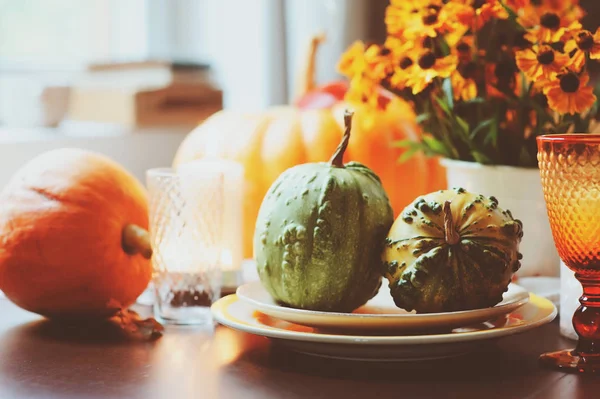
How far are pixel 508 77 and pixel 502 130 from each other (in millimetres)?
69

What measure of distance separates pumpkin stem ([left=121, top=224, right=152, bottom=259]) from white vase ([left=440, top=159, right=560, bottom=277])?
381 mm

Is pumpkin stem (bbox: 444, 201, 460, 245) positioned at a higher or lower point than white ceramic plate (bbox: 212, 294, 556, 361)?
higher

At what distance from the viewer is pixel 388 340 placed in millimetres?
741

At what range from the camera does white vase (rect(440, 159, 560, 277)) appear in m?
1.06

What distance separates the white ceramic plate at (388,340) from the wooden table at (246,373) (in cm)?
2

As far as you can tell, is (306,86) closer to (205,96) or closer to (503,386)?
(205,96)

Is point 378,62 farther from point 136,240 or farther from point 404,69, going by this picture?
point 136,240

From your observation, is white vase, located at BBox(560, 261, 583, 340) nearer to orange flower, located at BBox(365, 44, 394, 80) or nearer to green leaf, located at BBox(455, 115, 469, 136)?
green leaf, located at BBox(455, 115, 469, 136)

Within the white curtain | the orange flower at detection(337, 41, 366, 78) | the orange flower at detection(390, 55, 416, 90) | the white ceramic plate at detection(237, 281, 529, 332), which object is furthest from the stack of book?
the white ceramic plate at detection(237, 281, 529, 332)

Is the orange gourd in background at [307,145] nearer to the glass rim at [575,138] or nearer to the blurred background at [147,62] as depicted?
the blurred background at [147,62]

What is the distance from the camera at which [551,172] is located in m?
0.77

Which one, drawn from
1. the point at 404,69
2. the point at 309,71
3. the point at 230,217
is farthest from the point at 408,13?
the point at 309,71

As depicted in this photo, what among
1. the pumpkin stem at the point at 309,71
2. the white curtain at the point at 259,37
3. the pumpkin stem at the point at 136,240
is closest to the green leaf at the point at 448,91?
the pumpkin stem at the point at 136,240

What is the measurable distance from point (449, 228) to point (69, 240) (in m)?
0.40
